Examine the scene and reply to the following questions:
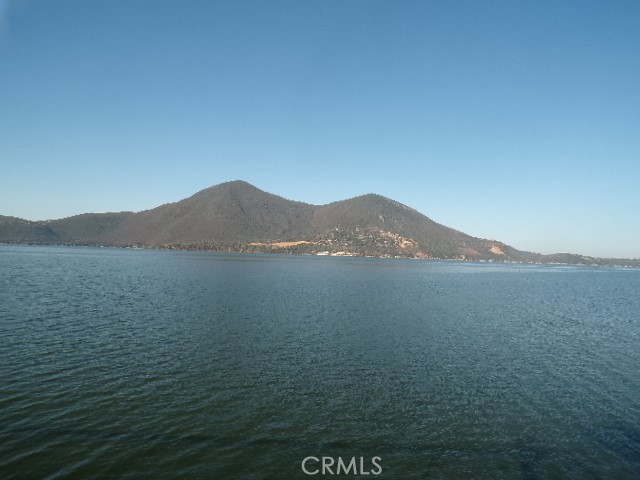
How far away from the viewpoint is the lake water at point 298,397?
15312mm

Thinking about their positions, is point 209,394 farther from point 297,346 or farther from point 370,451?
point 297,346

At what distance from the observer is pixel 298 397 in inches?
840

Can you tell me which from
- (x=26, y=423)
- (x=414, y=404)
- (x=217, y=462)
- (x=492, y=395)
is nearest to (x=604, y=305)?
(x=492, y=395)

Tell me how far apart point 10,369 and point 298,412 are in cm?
1775

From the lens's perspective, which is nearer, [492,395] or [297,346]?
[492,395]

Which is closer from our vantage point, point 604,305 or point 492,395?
point 492,395

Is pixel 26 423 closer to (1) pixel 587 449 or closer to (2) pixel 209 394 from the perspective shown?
(2) pixel 209 394

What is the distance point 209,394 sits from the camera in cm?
2111

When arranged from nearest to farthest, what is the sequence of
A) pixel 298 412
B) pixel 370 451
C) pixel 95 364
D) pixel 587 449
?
pixel 370 451 → pixel 587 449 → pixel 298 412 → pixel 95 364

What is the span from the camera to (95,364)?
24.6m

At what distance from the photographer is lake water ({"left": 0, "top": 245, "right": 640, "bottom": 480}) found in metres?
15.3

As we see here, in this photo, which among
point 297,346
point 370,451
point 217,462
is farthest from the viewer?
point 297,346

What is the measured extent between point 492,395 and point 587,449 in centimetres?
625

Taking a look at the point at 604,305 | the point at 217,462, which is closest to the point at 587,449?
the point at 217,462
